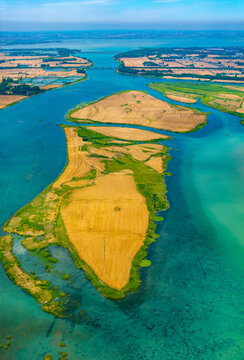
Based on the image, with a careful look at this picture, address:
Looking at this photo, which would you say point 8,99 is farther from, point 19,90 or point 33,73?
point 33,73

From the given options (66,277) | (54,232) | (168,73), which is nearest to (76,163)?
(54,232)

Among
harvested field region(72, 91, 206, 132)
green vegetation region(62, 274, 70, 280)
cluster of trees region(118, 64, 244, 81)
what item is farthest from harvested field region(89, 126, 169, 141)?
cluster of trees region(118, 64, 244, 81)

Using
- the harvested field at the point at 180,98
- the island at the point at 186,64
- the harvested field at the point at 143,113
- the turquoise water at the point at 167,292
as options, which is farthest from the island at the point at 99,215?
the island at the point at 186,64

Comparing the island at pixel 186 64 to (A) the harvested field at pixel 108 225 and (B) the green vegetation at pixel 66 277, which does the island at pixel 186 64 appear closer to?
(A) the harvested field at pixel 108 225

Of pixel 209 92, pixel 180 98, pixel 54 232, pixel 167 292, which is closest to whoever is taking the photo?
pixel 167 292

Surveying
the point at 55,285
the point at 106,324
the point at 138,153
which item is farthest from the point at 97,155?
the point at 106,324

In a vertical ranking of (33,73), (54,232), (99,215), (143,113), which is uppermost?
(33,73)
